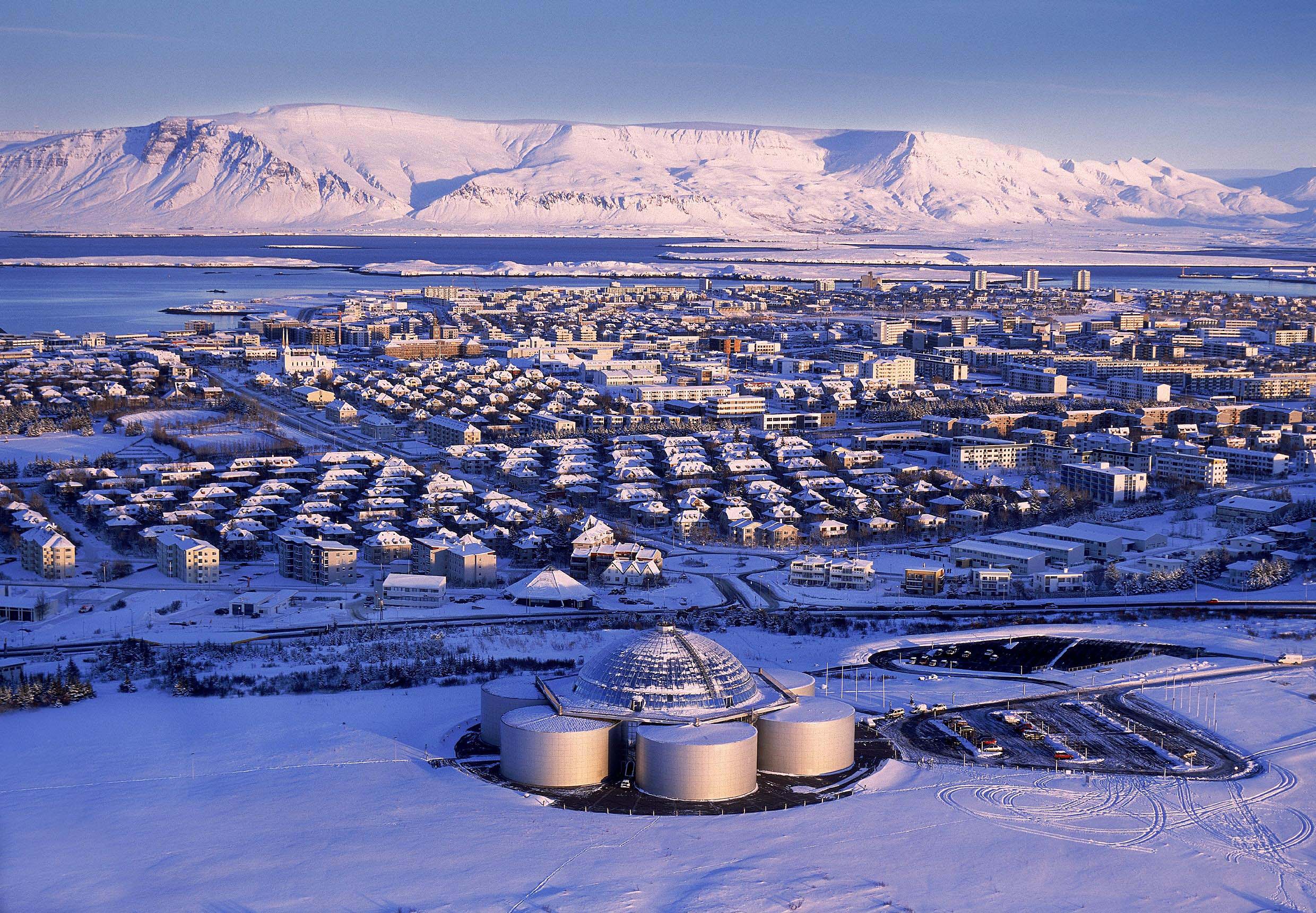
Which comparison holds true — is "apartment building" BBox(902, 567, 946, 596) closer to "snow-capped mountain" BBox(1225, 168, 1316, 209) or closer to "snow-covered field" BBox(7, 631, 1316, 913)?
"snow-covered field" BBox(7, 631, 1316, 913)

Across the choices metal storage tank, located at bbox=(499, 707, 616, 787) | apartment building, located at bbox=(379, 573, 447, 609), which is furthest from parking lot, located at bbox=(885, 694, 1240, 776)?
apartment building, located at bbox=(379, 573, 447, 609)

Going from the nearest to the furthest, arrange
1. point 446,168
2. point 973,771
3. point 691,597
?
1. point 973,771
2. point 691,597
3. point 446,168

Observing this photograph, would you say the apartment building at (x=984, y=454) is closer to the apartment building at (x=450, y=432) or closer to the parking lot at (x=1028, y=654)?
the apartment building at (x=450, y=432)

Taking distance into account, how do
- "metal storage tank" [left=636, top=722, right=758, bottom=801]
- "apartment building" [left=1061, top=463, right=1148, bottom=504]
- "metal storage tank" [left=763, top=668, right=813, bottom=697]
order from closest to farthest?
"metal storage tank" [left=636, top=722, right=758, bottom=801]
"metal storage tank" [left=763, top=668, right=813, bottom=697]
"apartment building" [left=1061, top=463, right=1148, bottom=504]

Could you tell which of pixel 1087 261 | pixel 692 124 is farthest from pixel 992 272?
pixel 692 124

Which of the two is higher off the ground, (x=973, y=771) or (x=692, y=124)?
(x=692, y=124)

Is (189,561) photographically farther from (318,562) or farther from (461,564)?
(461,564)

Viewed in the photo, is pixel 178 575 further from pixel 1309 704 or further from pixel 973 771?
pixel 1309 704
